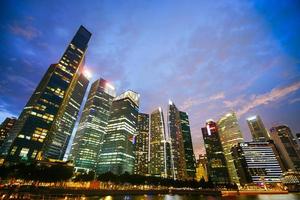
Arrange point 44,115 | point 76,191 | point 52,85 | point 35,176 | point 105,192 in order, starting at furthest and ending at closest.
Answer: point 52,85, point 44,115, point 105,192, point 35,176, point 76,191

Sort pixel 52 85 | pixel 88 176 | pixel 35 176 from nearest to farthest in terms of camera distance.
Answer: pixel 35 176 < pixel 88 176 < pixel 52 85

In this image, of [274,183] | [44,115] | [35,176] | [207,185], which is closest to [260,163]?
[274,183]

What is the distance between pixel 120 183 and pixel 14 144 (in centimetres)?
8444

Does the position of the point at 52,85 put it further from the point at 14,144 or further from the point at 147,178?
the point at 147,178

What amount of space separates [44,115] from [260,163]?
9073 inches

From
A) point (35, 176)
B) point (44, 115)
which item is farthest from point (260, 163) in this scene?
point (44, 115)

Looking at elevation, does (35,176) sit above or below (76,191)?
above

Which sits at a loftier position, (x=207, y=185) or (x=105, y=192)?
(x=207, y=185)

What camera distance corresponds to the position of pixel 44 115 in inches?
5871

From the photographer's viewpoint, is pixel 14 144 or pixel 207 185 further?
pixel 207 185

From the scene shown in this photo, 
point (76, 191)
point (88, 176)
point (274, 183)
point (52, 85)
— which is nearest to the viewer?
point (76, 191)

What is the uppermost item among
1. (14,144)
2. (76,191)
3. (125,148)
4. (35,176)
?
(125,148)

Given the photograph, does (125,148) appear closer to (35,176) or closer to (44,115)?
(44,115)

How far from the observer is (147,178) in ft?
428
